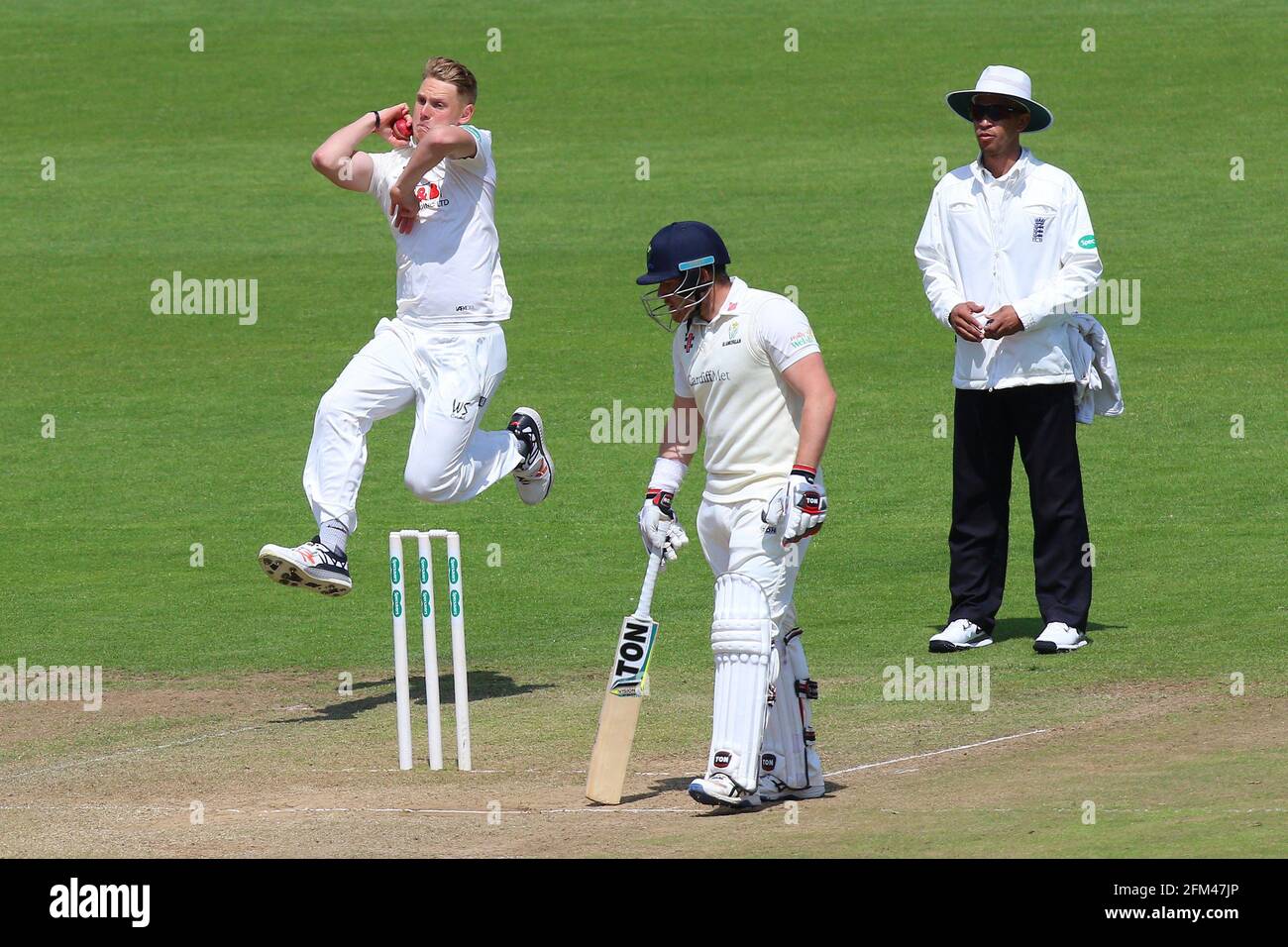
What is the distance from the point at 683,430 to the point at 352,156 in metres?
2.76

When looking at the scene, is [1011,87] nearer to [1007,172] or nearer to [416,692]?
[1007,172]

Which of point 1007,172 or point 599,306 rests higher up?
point 1007,172

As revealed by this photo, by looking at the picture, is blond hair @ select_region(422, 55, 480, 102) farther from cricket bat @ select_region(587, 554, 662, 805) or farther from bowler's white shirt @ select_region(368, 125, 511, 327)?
cricket bat @ select_region(587, 554, 662, 805)

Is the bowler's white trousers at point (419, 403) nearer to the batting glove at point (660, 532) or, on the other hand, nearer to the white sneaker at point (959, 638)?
the batting glove at point (660, 532)

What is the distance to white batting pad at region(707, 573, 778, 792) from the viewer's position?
23.6 feet

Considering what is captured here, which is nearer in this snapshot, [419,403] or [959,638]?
[419,403]

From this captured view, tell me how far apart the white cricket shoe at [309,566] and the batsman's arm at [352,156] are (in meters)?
1.79

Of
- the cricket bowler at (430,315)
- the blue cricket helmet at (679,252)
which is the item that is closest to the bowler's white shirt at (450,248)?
the cricket bowler at (430,315)

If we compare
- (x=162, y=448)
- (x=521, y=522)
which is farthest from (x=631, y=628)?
(x=162, y=448)

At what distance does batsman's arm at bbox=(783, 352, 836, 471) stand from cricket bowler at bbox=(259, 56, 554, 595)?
254 centimetres

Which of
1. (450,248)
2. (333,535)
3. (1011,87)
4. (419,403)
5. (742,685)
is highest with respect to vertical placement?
(1011,87)

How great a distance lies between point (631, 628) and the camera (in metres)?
7.57

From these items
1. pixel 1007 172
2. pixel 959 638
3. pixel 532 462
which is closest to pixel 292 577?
pixel 532 462

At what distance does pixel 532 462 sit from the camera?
10.2 m
